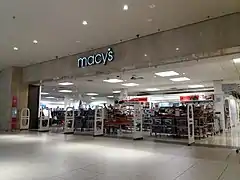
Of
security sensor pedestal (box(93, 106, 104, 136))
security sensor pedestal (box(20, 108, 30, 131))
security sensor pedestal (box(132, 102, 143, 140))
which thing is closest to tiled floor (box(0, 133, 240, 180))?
security sensor pedestal (box(132, 102, 143, 140))

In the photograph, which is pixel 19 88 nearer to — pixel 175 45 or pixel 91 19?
pixel 91 19

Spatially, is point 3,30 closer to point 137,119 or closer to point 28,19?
point 28,19

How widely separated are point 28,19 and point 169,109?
6637 mm

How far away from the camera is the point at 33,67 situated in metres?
13.7

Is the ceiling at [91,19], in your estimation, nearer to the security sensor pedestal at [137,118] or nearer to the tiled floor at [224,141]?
the security sensor pedestal at [137,118]

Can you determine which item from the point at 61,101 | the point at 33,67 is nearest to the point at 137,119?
the point at 33,67

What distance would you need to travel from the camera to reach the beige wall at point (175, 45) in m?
6.71

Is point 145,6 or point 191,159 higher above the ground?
point 145,6

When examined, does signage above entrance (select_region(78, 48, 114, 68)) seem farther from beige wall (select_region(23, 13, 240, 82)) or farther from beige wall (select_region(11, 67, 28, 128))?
beige wall (select_region(11, 67, 28, 128))

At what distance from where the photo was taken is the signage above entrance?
9.62 metres

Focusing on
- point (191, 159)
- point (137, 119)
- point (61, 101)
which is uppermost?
point (61, 101)

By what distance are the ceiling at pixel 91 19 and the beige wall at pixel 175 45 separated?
273mm

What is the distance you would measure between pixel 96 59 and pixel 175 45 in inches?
147

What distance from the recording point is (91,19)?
712cm
